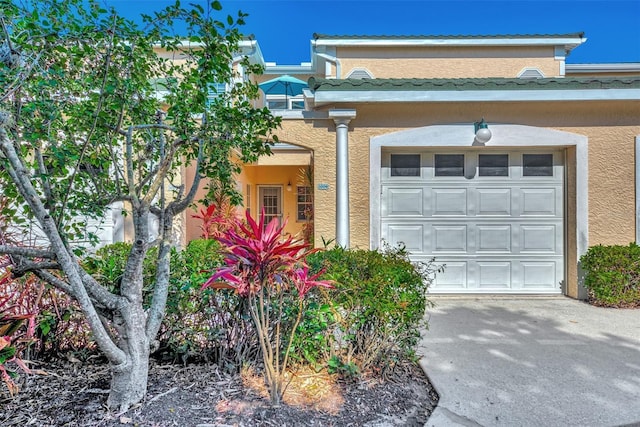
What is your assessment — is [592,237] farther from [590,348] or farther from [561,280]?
[590,348]

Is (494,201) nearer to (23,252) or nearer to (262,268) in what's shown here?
(262,268)

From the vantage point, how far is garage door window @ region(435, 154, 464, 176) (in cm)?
684

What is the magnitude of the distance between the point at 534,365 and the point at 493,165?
4.12 m

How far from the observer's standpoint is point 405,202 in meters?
6.88

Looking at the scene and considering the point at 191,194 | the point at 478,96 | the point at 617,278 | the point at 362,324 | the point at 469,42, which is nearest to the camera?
the point at 191,194

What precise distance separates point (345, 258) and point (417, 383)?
1.56 metres

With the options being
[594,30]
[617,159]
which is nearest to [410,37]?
[594,30]

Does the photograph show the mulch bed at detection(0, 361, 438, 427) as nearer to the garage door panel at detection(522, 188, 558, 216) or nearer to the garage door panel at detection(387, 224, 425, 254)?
the garage door panel at detection(387, 224, 425, 254)

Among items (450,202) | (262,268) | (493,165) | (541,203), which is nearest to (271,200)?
(450,202)

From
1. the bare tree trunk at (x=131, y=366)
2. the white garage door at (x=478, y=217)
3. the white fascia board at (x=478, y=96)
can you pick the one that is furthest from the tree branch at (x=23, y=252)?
the white garage door at (x=478, y=217)

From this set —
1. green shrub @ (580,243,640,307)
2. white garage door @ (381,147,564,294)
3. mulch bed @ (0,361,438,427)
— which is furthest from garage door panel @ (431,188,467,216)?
mulch bed @ (0,361,438,427)

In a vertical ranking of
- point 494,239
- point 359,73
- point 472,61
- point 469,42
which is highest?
point 469,42

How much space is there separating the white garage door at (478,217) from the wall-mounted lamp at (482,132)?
394 millimetres

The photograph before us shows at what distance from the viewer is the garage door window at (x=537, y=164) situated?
22.3 feet
